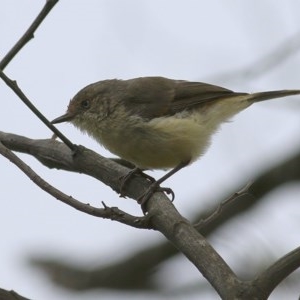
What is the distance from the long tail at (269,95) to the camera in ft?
20.6

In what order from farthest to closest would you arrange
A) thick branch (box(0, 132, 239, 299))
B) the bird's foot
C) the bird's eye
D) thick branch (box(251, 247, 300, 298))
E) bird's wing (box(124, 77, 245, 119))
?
1. the bird's eye
2. bird's wing (box(124, 77, 245, 119))
3. the bird's foot
4. thick branch (box(0, 132, 239, 299))
5. thick branch (box(251, 247, 300, 298))

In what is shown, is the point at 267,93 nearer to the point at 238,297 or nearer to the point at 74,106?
the point at 74,106

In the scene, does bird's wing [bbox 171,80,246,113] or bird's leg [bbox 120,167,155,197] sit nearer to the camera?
bird's leg [bbox 120,167,155,197]

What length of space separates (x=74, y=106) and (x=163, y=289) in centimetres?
173

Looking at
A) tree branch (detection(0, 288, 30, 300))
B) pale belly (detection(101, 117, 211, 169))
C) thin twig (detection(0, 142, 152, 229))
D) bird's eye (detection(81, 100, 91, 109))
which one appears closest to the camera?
tree branch (detection(0, 288, 30, 300))

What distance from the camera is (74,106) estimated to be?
20.9 ft

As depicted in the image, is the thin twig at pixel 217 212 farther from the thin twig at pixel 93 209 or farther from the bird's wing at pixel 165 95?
the bird's wing at pixel 165 95

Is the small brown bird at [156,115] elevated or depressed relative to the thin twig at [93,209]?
elevated

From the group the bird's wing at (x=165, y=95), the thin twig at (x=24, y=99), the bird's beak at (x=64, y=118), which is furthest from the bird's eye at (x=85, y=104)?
the thin twig at (x=24, y=99)

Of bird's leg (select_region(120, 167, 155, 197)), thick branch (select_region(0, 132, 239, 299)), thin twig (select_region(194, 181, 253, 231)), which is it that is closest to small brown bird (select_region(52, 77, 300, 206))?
bird's leg (select_region(120, 167, 155, 197))

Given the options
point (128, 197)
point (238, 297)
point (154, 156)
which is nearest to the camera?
point (238, 297)

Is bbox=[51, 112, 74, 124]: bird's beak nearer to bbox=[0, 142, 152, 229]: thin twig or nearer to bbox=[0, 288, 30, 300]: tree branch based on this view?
bbox=[0, 142, 152, 229]: thin twig

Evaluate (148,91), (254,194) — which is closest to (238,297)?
(254,194)

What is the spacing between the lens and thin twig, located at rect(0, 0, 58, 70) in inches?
164
